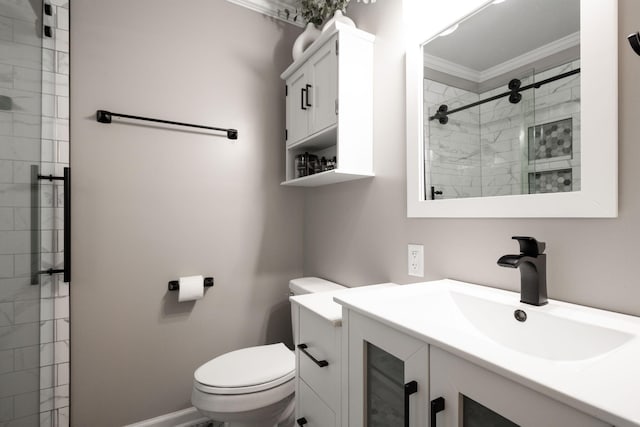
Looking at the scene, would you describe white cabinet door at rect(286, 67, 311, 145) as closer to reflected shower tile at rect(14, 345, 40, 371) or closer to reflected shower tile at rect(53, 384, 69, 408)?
reflected shower tile at rect(14, 345, 40, 371)

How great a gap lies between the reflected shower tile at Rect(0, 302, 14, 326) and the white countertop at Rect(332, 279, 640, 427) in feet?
3.84

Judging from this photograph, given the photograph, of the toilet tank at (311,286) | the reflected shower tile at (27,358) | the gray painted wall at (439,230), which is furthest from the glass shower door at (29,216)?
the gray painted wall at (439,230)

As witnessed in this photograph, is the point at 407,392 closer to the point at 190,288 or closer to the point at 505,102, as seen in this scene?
the point at 505,102

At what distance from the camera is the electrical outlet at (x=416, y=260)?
4.24 feet

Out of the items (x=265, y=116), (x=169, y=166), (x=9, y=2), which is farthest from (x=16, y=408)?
(x=265, y=116)

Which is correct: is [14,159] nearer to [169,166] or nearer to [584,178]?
[169,166]

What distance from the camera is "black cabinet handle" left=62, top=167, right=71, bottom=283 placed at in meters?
1.40

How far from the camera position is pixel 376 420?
2.83ft

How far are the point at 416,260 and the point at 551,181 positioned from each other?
0.57 meters

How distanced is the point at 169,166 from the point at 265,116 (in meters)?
0.68

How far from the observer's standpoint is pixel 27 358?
4.26 feet

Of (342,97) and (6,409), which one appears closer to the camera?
(6,409)

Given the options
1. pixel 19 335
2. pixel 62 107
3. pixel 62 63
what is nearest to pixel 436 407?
pixel 19 335

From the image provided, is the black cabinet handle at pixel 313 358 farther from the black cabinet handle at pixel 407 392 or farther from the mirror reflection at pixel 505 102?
the mirror reflection at pixel 505 102
